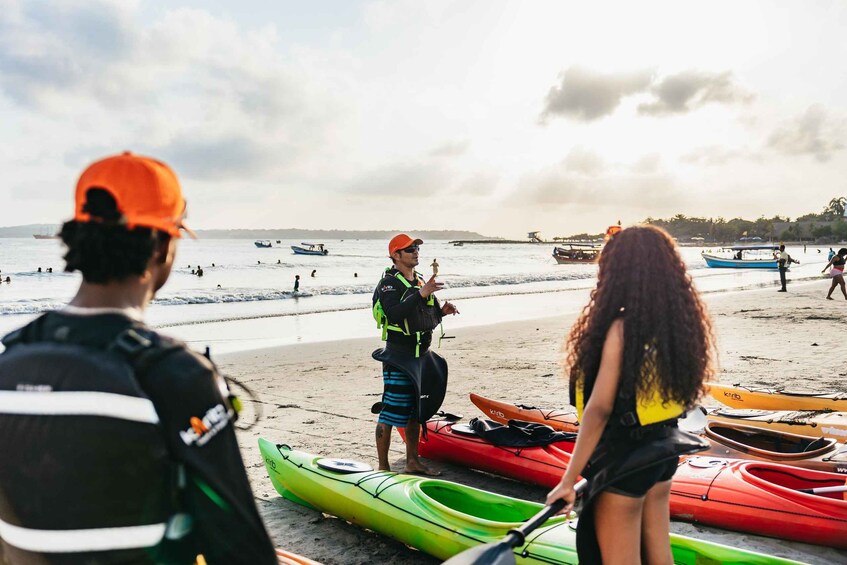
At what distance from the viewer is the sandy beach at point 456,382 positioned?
4.43m

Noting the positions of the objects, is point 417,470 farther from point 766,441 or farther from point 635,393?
point 635,393

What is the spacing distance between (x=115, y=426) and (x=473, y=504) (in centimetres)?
349

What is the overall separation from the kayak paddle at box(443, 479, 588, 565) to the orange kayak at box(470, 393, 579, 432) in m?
3.72

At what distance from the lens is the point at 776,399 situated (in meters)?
6.77

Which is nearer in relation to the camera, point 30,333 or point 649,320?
point 30,333

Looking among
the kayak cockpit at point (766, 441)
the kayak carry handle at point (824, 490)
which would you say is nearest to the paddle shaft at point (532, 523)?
the kayak carry handle at point (824, 490)

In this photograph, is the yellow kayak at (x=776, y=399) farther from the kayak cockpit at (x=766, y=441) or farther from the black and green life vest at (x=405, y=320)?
the black and green life vest at (x=405, y=320)

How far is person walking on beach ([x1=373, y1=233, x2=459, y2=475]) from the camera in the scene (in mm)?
5449

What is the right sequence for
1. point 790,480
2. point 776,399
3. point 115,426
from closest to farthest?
point 115,426 → point 790,480 → point 776,399

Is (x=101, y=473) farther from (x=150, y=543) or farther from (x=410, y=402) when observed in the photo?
(x=410, y=402)

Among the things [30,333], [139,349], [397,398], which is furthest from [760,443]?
[30,333]

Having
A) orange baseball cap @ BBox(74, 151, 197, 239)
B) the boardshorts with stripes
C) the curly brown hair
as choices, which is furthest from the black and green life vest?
orange baseball cap @ BBox(74, 151, 197, 239)

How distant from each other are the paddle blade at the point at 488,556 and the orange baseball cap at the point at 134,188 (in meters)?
1.73

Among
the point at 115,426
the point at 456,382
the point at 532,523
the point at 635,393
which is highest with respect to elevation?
the point at 115,426
